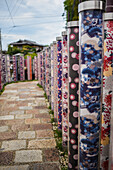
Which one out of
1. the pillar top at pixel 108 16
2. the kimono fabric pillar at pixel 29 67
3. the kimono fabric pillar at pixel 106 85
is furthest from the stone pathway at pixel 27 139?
the kimono fabric pillar at pixel 29 67

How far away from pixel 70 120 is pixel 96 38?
114cm

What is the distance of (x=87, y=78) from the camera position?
1818 mm

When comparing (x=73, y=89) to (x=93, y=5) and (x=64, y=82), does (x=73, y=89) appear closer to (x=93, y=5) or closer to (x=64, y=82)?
(x=64, y=82)

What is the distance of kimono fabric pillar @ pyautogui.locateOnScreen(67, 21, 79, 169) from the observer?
2.19 m

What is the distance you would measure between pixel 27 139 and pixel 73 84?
2016 mm

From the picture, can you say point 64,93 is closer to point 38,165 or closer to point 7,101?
point 38,165

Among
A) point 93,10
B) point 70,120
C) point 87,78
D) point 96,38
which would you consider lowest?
point 70,120

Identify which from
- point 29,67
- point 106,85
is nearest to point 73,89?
point 106,85

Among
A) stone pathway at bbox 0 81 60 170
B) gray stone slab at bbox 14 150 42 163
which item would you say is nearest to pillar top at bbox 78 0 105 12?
stone pathway at bbox 0 81 60 170

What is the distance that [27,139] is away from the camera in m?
3.76

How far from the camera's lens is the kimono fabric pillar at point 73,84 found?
2.19 meters

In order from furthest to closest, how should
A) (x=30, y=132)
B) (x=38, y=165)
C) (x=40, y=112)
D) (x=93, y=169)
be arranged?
(x=40, y=112)
(x=30, y=132)
(x=38, y=165)
(x=93, y=169)

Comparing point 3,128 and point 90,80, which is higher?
point 90,80

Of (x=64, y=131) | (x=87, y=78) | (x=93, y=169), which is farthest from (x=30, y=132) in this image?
(x=87, y=78)
